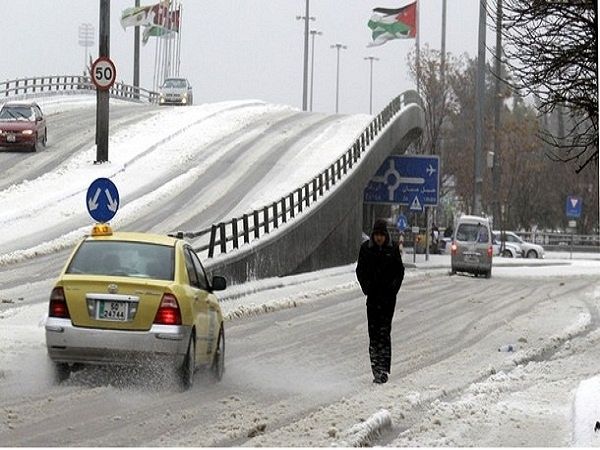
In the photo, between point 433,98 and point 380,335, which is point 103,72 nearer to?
point 380,335

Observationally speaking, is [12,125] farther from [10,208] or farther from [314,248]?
[314,248]

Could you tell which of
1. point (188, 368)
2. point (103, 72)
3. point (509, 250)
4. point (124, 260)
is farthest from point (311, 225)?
point (509, 250)

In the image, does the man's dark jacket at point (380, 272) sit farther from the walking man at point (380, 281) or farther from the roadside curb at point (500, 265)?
the roadside curb at point (500, 265)

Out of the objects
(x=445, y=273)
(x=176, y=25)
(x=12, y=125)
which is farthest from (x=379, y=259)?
(x=176, y=25)

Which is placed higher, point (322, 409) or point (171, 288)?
point (171, 288)

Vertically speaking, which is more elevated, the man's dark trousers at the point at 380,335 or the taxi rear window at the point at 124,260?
the taxi rear window at the point at 124,260

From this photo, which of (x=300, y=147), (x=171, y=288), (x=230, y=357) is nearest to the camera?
(x=171, y=288)

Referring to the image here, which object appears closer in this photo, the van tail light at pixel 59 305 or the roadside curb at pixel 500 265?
the van tail light at pixel 59 305

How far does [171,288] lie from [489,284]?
29125 mm

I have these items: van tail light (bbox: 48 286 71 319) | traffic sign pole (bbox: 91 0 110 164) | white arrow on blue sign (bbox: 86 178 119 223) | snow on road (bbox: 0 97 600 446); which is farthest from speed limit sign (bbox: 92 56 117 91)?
van tail light (bbox: 48 286 71 319)

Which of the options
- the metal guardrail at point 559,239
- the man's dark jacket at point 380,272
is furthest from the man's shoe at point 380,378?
the metal guardrail at point 559,239

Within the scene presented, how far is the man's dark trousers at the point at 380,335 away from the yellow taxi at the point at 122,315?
2039mm

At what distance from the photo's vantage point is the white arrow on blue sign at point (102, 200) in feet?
73.3

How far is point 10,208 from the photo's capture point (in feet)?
135
